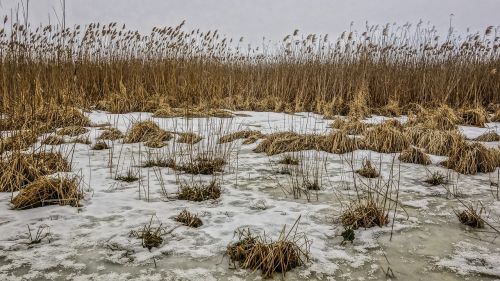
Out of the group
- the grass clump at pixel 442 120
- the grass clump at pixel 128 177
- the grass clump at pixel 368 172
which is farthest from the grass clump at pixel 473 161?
the grass clump at pixel 128 177

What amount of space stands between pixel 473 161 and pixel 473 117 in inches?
122

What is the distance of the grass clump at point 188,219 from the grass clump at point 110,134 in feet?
8.76

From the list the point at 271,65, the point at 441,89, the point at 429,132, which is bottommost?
the point at 429,132

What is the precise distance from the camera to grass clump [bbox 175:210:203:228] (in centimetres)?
221

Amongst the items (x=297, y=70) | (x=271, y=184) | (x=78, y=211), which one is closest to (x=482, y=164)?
(x=271, y=184)

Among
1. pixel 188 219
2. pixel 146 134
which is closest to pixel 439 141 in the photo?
pixel 188 219

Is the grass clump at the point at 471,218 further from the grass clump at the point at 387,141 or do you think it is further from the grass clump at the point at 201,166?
the grass clump at the point at 201,166

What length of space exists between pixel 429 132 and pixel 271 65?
5623mm

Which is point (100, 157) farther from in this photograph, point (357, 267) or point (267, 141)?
point (357, 267)

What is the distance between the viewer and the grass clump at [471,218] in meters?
2.24

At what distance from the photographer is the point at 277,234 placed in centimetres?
210

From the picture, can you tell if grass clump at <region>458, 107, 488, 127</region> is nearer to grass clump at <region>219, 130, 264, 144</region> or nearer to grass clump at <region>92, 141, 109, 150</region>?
grass clump at <region>219, 130, 264, 144</region>

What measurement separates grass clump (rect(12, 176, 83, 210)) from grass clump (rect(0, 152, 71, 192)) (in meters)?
0.19

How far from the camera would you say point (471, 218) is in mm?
2277
